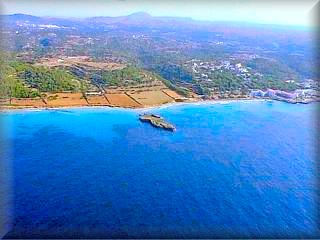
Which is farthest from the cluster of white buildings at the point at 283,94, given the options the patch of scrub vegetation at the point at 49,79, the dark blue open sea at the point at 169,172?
the patch of scrub vegetation at the point at 49,79

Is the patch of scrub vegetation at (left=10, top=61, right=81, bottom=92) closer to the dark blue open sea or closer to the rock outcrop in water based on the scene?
the dark blue open sea

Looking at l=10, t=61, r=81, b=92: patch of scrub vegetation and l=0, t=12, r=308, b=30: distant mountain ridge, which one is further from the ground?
l=0, t=12, r=308, b=30: distant mountain ridge

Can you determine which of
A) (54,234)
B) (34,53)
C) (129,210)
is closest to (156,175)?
(129,210)

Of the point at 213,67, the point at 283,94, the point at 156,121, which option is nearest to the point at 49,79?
the point at 156,121

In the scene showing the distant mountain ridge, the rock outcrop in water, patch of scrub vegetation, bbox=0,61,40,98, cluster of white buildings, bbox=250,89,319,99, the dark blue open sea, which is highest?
the distant mountain ridge

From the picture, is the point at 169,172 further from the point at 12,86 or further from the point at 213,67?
the point at 12,86

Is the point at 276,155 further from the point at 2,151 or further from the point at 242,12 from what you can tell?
the point at 2,151

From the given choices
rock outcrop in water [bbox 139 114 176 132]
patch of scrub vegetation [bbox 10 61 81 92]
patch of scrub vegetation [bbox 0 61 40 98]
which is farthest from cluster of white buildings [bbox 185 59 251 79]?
patch of scrub vegetation [bbox 0 61 40 98]

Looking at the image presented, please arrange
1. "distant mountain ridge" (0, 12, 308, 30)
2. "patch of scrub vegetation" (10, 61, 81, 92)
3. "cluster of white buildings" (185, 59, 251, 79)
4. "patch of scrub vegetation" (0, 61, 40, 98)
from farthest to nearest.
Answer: "cluster of white buildings" (185, 59, 251, 79)
"patch of scrub vegetation" (10, 61, 81, 92)
"patch of scrub vegetation" (0, 61, 40, 98)
"distant mountain ridge" (0, 12, 308, 30)
